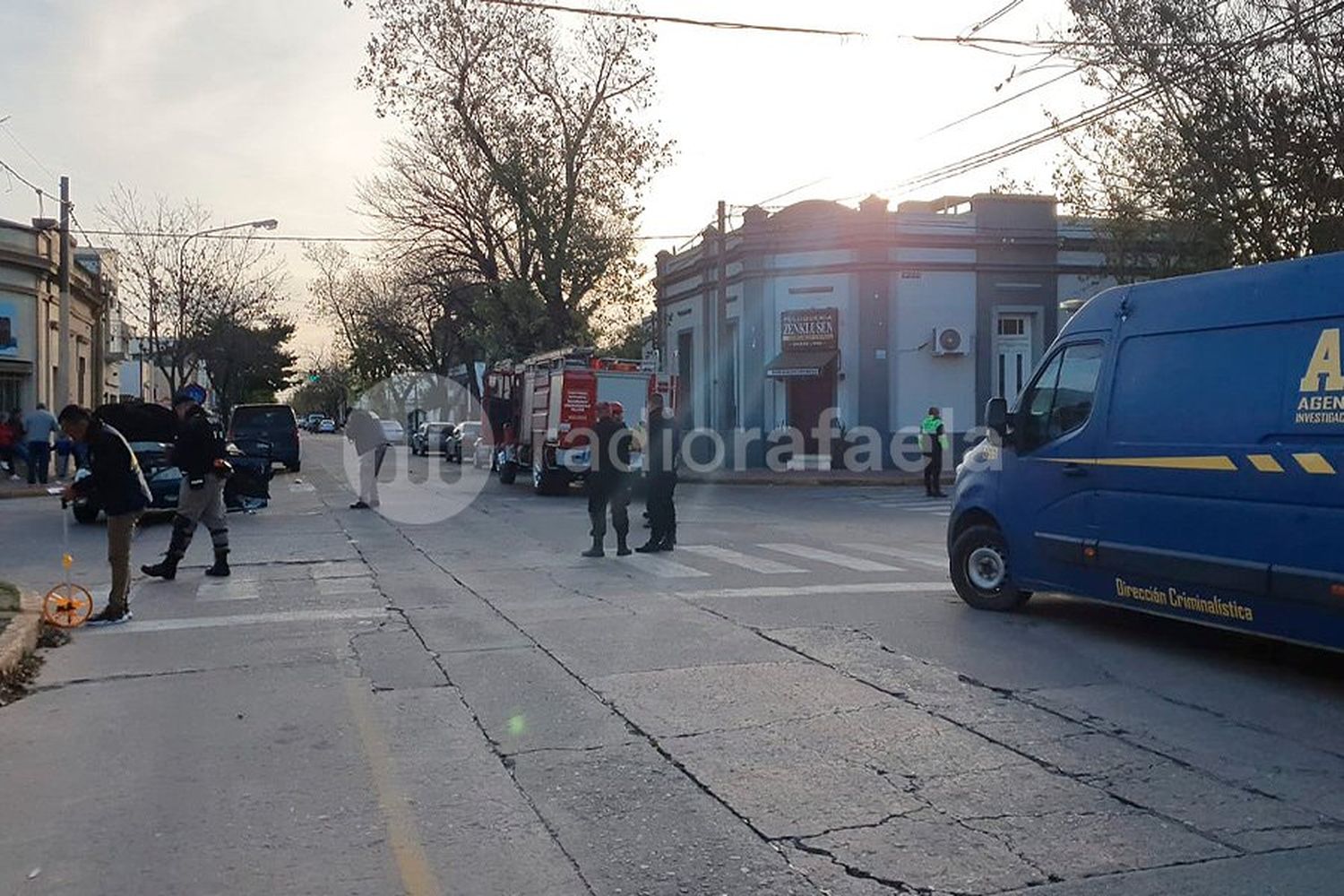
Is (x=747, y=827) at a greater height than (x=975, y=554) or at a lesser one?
lesser

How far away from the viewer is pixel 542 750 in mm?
6215

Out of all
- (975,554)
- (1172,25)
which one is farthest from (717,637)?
(1172,25)

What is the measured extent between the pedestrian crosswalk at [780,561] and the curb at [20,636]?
Result: 555cm

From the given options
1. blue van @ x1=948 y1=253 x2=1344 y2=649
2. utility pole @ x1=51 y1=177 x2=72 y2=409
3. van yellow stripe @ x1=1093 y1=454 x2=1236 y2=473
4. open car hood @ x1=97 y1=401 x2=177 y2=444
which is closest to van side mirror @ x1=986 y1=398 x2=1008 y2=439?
blue van @ x1=948 y1=253 x2=1344 y2=649

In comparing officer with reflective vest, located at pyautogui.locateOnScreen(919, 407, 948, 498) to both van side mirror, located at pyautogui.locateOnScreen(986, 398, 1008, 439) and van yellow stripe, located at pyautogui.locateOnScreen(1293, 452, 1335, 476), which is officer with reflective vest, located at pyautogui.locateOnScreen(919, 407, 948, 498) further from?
van yellow stripe, located at pyautogui.locateOnScreen(1293, 452, 1335, 476)

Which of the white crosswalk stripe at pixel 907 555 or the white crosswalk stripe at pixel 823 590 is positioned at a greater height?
the white crosswalk stripe at pixel 907 555

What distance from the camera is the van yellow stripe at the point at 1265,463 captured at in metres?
7.47

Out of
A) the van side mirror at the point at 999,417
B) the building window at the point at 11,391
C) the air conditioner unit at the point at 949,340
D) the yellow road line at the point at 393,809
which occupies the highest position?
the air conditioner unit at the point at 949,340

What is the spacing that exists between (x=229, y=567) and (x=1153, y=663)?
9306 millimetres

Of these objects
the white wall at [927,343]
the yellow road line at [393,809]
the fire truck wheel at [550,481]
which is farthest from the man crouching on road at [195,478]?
the white wall at [927,343]

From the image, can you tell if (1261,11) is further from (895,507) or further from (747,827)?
Answer: (747,827)

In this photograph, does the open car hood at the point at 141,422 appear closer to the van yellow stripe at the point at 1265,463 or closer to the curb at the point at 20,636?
the curb at the point at 20,636

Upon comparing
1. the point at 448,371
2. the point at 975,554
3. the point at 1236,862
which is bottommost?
the point at 1236,862

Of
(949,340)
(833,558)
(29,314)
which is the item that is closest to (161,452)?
(833,558)
